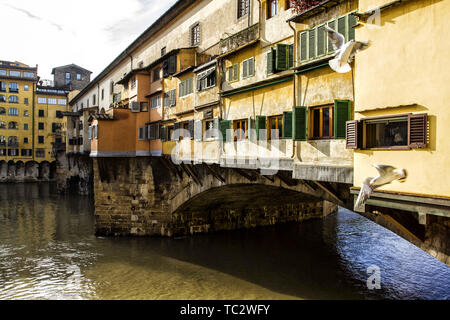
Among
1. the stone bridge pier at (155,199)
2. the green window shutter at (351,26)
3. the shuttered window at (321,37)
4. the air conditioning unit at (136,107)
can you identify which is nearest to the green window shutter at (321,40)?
the shuttered window at (321,37)

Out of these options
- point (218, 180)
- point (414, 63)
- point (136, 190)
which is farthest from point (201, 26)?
point (414, 63)

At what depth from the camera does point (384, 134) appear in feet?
27.7

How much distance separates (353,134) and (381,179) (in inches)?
55.5

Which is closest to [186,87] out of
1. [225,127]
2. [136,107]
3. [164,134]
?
[164,134]

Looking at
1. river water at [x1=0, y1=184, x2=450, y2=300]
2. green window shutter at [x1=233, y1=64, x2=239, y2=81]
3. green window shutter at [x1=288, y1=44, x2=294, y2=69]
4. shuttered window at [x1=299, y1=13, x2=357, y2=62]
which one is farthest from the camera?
river water at [x1=0, y1=184, x2=450, y2=300]

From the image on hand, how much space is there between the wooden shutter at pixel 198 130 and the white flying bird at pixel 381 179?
11006 millimetres

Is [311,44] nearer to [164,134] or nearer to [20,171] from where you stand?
[164,134]

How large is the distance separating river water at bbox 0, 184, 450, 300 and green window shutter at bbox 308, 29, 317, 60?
9.61 m

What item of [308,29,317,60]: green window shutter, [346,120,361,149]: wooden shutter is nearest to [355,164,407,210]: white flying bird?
[346,120,361,149]: wooden shutter

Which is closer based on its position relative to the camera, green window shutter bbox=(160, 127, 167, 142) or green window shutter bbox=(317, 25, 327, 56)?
green window shutter bbox=(317, 25, 327, 56)

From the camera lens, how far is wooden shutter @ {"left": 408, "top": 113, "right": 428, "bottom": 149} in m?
7.27

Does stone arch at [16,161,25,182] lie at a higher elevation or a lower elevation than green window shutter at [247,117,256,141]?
lower

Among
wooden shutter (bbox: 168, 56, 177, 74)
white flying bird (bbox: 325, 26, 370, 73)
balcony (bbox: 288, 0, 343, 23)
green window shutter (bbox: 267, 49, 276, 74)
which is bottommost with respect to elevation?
white flying bird (bbox: 325, 26, 370, 73)

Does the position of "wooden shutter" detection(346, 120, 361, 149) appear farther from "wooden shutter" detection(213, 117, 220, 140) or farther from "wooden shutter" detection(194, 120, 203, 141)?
"wooden shutter" detection(194, 120, 203, 141)
